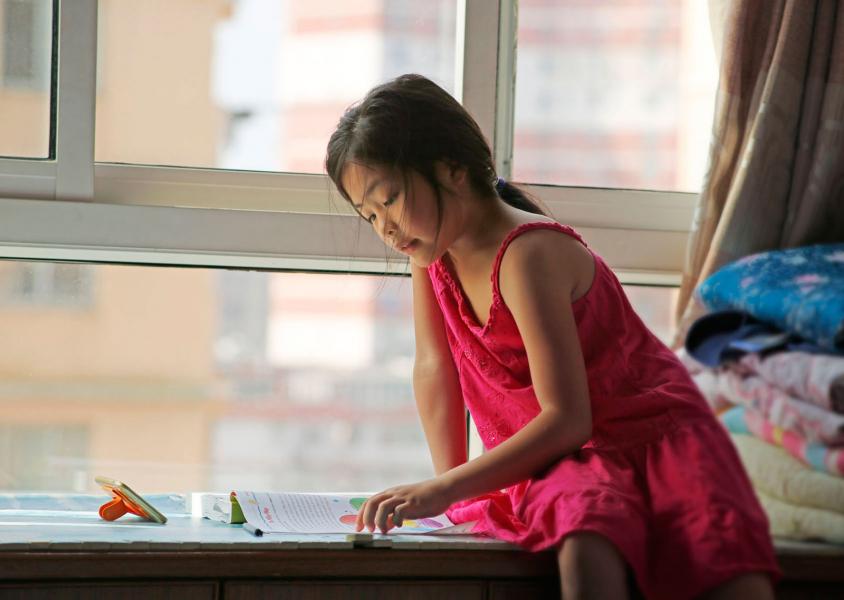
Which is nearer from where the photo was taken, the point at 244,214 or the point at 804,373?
the point at 804,373

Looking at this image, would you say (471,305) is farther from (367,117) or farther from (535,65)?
(535,65)

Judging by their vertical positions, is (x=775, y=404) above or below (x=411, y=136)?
below

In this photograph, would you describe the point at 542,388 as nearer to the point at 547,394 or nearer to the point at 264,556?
the point at 547,394

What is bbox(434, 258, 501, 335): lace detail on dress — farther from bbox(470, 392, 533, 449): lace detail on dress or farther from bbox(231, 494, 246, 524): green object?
bbox(231, 494, 246, 524): green object

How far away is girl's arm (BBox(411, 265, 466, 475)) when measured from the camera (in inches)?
46.8

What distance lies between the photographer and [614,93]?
147 cm

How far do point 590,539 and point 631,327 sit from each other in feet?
0.84

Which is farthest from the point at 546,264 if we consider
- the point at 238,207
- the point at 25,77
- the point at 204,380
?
the point at 25,77

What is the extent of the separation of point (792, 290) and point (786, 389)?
104 mm

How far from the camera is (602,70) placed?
1.47 m

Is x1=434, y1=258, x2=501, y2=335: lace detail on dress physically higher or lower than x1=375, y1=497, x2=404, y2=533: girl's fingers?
higher

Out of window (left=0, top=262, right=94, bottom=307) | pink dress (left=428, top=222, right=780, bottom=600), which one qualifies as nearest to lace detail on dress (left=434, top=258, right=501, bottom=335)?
pink dress (left=428, top=222, right=780, bottom=600)

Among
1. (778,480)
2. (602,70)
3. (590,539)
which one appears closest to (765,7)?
(602,70)

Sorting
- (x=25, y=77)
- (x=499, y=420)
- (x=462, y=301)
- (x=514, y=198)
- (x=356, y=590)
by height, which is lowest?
(x=356, y=590)
